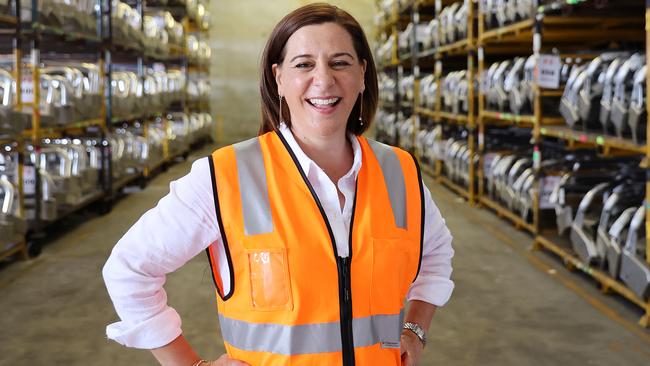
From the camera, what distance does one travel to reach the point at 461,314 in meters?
4.55

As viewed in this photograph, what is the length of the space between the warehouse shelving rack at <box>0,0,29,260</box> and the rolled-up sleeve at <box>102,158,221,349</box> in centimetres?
424

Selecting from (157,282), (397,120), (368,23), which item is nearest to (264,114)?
(157,282)

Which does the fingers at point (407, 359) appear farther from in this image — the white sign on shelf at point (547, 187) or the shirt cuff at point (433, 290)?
the white sign on shelf at point (547, 187)

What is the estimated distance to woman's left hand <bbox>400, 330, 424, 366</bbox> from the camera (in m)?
1.78

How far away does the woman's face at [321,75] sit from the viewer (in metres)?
1.62

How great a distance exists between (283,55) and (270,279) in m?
0.49

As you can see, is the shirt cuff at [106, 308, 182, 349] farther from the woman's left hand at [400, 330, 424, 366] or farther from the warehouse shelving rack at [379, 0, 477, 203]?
the warehouse shelving rack at [379, 0, 477, 203]

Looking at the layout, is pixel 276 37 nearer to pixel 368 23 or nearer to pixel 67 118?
pixel 67 118

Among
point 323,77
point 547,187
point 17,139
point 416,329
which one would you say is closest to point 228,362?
point 416,329

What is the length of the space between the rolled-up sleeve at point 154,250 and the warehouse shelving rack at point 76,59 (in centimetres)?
428

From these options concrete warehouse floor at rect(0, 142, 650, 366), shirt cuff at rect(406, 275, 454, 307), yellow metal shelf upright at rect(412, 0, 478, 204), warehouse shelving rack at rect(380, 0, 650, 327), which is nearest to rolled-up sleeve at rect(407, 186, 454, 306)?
shirt cuff at rect(406, 275, 454, 307)

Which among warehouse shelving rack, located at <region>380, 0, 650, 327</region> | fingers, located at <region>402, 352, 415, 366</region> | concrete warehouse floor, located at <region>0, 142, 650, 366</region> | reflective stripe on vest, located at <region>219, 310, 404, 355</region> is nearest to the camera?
reflective stripe on vest, located at <region>219, 310, 404, 355</region>

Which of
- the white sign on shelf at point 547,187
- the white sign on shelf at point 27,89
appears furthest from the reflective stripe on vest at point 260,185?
the white sign on shelf at point 27,89

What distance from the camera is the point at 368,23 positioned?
1869 cm
